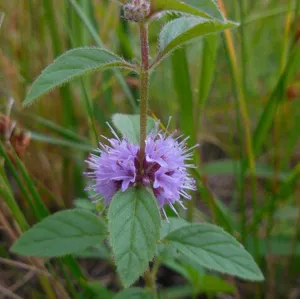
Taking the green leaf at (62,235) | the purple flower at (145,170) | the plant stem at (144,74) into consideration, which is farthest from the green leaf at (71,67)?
the green leaf at (62,235)

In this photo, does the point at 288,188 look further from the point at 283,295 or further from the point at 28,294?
the point at 28,294

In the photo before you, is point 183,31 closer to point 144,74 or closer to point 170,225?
point 144,74

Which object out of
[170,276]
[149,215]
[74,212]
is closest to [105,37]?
[170,276]

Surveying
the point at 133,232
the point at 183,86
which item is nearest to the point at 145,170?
the point at 133,232

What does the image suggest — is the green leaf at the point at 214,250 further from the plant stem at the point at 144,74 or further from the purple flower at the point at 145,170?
the plant stem at the point at 144,74

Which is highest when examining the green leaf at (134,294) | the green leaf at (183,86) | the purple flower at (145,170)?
the green leaf at (183,86)

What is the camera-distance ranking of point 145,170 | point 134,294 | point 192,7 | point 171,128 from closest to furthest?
point 192,7 < point 145,170 < point 134,294 < point 171,128
